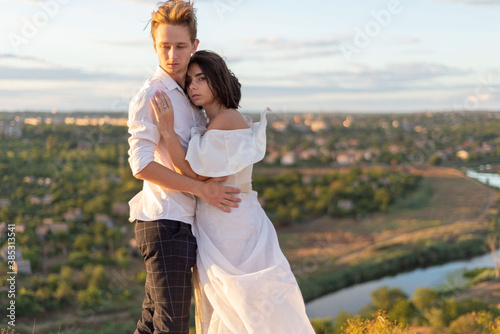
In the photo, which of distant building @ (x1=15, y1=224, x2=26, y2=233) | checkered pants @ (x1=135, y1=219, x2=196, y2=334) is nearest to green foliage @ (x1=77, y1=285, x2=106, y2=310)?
distant building @ (x1=15, y1=224, x2=26, y2=233)

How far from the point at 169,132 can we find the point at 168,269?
35 cm

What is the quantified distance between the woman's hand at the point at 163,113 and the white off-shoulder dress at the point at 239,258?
0.07 m

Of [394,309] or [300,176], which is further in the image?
[300,176]

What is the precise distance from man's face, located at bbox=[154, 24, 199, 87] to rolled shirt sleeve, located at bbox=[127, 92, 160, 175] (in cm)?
11

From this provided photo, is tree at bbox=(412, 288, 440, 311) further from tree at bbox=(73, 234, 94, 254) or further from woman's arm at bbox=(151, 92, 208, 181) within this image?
tree at bbox=(73, 234, 94, 254)

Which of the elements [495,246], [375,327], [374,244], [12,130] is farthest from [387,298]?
[12,130]

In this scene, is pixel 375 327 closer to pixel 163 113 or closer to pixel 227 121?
pixel 227 121

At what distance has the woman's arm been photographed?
1.26 metres

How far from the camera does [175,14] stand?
4.18 feet

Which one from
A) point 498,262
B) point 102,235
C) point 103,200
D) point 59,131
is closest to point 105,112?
point 59,131

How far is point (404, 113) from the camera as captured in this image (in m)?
45.0

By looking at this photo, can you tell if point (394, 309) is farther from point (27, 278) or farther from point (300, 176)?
point (300, 176)

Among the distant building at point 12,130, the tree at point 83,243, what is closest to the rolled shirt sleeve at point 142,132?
the tree at point 83,243

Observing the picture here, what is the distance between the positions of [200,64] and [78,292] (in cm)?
1319
